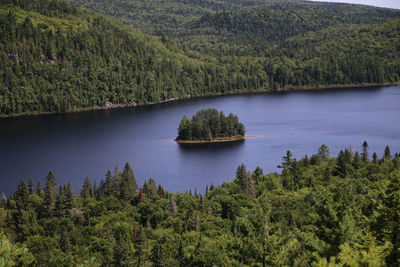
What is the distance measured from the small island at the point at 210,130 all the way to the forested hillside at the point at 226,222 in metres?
32.4

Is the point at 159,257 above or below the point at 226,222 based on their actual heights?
above

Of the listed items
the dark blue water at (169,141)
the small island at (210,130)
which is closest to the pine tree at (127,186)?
the dark blue water at (169,141)

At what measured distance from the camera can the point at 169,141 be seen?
119938mm

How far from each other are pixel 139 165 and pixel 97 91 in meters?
109

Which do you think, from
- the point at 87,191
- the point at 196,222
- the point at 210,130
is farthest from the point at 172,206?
the point at 210,130

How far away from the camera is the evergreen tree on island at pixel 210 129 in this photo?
121 meters

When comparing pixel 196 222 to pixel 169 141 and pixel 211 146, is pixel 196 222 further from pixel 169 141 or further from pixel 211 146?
pixel 169 141

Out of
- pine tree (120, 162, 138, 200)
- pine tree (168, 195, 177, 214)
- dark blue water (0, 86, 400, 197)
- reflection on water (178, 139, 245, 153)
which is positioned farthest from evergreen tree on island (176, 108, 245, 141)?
pine tree (168, 195, 177, 214)

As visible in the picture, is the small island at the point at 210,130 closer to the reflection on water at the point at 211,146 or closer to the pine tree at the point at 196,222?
the reflection on water at the point at 211,146

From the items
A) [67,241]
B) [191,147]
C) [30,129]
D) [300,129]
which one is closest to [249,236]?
[67,241]

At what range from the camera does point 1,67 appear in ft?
595

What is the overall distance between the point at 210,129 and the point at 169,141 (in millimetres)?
10842

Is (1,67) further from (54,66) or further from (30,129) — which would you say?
(30,129)


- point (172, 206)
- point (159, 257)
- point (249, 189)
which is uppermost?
point (159, 257)
